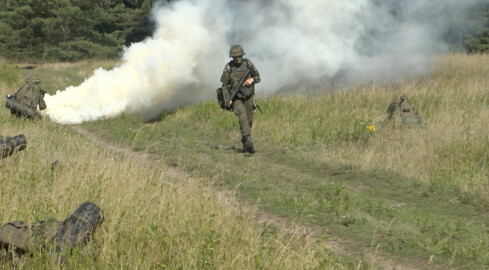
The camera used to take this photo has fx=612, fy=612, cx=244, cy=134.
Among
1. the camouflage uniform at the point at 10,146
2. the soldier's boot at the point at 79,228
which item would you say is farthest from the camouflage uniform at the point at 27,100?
the soldier's boot at the point at 79,228

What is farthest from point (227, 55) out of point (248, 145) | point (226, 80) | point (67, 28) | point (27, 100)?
point (67, 28)

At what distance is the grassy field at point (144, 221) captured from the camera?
435 cm

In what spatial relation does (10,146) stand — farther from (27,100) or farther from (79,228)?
(27,100)

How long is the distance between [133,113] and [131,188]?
453 inches

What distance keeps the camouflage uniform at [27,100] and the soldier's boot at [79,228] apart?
405 inches

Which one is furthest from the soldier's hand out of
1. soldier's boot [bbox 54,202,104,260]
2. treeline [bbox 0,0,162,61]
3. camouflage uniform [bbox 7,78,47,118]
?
treeline [bbox 0,0,162,61]

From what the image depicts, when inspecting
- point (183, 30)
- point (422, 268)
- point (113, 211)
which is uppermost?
point (183, 30)

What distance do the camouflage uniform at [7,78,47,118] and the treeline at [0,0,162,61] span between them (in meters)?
29.8

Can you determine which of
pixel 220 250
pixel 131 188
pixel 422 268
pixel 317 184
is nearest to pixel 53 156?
pixel 131 188

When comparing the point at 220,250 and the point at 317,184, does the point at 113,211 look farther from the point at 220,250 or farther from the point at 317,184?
the point at 317,184

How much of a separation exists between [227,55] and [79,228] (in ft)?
46.5

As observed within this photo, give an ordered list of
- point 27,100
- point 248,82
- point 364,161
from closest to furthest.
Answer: point 364,161, point 248,82, point 27,100

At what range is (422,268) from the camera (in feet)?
17.7

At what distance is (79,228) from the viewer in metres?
4.54
